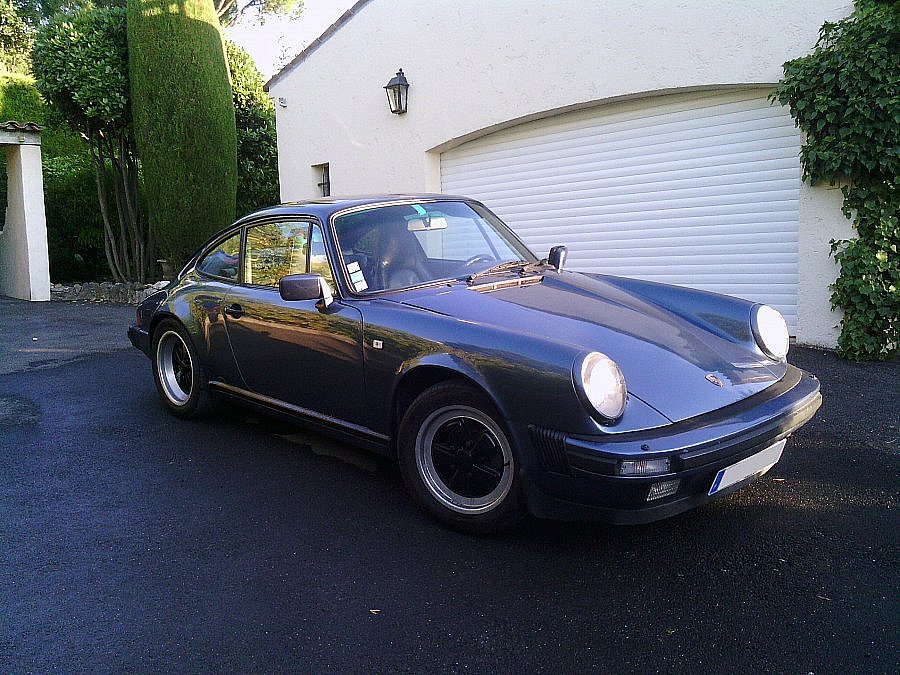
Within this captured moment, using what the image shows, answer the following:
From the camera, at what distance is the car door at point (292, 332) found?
3508mm

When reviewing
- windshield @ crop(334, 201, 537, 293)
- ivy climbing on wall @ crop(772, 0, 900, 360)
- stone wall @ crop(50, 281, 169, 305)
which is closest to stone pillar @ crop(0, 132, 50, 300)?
stone wall @ crop(50, 281, 169, 305)

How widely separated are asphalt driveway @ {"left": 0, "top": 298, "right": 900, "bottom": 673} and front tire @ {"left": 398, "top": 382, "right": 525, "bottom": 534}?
0.42ft

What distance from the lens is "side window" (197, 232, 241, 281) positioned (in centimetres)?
448

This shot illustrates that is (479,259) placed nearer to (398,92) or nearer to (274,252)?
(274,252)

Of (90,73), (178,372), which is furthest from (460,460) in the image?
(90,73)

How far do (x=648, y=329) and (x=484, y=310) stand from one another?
72cm

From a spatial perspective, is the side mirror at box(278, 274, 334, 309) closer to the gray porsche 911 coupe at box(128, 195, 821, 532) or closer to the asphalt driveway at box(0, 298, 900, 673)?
the gray porsche 911 coupe at box(128, 195, 821, 532)

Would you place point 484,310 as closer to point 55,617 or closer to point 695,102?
point 55,617

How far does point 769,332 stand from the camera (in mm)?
3461

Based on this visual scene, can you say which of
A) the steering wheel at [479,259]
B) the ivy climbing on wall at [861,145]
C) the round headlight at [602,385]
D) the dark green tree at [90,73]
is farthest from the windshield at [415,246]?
the dark green tree at [90,73]

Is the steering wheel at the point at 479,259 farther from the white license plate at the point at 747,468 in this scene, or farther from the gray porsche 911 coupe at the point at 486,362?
the white license plate at the point at 747,468

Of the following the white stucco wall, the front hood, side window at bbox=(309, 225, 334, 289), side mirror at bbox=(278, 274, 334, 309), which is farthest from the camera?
the white stucco wall

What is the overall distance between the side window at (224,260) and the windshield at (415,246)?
3.19 ft

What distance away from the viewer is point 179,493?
145 inches
